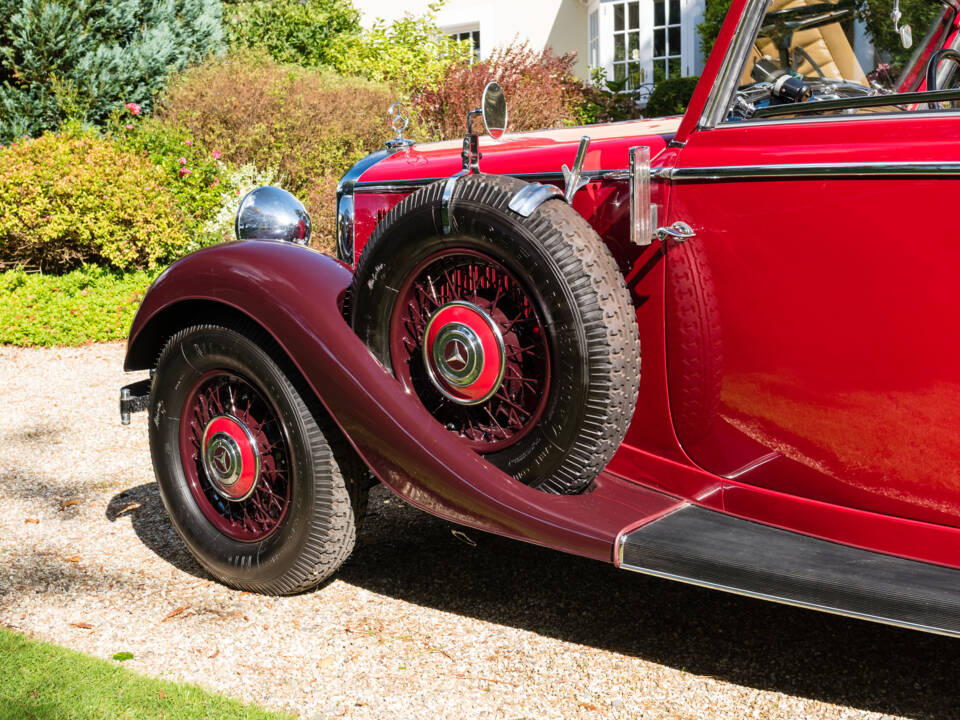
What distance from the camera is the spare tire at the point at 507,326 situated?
7.75 feet

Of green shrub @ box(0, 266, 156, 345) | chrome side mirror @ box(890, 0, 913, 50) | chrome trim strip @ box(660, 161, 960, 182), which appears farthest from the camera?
green shrub @ box(0, 266, 156, 345)

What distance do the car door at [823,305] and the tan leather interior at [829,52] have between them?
1.08 feet

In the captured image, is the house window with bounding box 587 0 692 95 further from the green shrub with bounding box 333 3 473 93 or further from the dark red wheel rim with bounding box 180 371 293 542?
the dark red wheel rim with bounding box 180 371 293 542

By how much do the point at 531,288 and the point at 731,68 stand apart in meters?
0.80

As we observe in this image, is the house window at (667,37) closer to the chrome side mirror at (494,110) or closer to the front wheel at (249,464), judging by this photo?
the chrome side mirror at (494,110)

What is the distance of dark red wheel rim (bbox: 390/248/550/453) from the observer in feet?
8.32

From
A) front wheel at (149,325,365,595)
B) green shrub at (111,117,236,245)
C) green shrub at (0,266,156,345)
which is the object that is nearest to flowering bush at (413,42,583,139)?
green shrub at (111,117,236,245)

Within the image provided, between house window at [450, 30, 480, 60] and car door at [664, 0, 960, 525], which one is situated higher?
house window at [450, 30, 480, 60]

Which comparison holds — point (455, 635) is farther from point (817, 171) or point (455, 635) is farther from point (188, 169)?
point (188, 169)

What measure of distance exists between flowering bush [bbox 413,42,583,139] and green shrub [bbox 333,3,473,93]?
145 centimetres

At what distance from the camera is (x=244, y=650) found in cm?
276

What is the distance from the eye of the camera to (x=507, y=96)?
10117 millimetres

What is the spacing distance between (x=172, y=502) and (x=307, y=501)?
0.63m

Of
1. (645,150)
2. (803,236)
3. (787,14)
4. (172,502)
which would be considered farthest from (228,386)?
(787,14)
